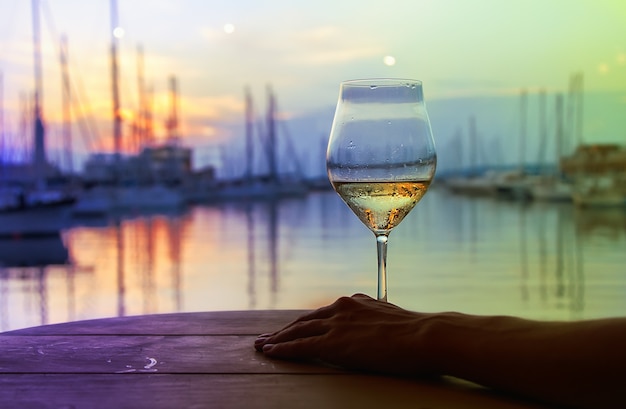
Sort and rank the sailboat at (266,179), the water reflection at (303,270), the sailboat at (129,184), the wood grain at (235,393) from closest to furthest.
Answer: the wood grain at (235,393), the water reflection at (303,270), the sailboat at (129,184), the sailboat at (266,179)

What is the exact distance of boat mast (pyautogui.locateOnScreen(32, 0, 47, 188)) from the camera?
54.6ft

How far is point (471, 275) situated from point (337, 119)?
7.55m

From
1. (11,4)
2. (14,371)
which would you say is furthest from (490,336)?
(11,4)

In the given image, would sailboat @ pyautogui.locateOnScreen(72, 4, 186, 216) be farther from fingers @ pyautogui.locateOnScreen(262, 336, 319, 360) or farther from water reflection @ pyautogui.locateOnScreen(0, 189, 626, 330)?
fingers @ pyautogui.locateOnScreen(262, 336, 319, 360)

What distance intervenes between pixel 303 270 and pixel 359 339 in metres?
7.86

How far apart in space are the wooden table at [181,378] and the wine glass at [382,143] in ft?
0.57

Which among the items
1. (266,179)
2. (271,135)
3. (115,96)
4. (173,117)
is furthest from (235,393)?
(266,179)

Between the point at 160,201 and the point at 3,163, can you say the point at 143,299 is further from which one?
the point at 160,201

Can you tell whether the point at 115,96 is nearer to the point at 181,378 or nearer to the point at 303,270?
the point at 303,270

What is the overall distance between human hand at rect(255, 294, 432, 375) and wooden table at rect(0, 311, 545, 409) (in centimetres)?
2

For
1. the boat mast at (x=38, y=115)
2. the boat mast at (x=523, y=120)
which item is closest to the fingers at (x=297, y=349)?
the boat mast at (x=38, y=115)

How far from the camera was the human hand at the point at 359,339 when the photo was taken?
27.1 inches

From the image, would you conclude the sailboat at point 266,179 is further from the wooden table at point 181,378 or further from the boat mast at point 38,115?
the wooden table at point 181,378

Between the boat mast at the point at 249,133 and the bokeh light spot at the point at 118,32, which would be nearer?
A: the bokeh light spot at the point at 118,32
